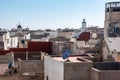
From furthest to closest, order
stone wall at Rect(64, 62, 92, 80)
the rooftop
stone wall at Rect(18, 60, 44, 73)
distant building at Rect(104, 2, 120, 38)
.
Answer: distant building at Rect(104, 2, 120, 38) < the rooftop < stone wall at Rect(18, 60, 44, 73) < stone wall at Rect(64, 62, 92, 80)

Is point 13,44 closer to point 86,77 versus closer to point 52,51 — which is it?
point 52,51

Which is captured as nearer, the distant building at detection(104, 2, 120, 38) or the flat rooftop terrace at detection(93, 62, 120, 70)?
the flat rooftop terrace at detection(93, 62, 120, 70)

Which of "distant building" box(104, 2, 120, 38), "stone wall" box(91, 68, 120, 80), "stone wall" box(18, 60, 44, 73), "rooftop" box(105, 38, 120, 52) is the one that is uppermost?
"distant building" box(104, 2, 120, 38)

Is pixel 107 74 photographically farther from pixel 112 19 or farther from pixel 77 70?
pixel 112 19

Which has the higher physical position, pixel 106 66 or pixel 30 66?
pixel 106 66

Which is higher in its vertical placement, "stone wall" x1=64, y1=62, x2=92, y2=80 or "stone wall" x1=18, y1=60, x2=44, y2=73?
"stone wall" x1=64, y1=62, x2=92, y2=80

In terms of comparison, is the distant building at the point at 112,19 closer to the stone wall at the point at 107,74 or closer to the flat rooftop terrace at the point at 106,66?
the flat rooftop terrace at the point at 106,66

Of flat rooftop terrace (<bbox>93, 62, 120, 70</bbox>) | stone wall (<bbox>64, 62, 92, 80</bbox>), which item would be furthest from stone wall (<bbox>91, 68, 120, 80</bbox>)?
flat rooftop terrace (<bbox>93, 62, 120, 70</bbox>)

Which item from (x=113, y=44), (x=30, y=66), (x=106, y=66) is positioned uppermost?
(x=113, y=44)

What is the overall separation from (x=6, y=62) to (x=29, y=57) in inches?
120

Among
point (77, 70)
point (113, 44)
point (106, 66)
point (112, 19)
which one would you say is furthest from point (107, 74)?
point (112, 19)

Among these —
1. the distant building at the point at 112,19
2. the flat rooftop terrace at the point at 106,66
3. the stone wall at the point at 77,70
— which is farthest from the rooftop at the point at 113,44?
the stone wall at the point at 77,70

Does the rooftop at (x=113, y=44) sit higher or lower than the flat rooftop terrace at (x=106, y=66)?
higher

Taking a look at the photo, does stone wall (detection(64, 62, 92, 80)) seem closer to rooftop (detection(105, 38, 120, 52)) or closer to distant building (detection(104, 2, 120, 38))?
rooftop (detection(105, 38, 120, 52))
